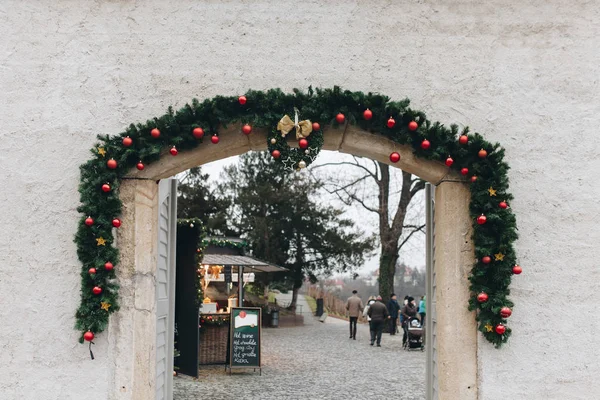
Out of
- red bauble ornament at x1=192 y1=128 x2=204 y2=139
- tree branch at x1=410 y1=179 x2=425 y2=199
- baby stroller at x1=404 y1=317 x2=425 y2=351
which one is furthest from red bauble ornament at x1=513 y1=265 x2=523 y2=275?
tree branch at x1=410 y1=179 x2=425 y2=199

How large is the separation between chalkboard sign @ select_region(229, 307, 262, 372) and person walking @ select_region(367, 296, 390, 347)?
5.07 m

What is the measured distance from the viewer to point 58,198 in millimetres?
4996

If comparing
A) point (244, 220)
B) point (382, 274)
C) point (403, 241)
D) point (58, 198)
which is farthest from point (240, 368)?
point (244, 220)

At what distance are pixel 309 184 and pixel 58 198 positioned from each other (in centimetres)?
2187

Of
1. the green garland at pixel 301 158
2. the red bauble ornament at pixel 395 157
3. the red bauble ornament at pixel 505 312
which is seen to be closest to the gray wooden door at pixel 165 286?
the green garland at pixel 301 158

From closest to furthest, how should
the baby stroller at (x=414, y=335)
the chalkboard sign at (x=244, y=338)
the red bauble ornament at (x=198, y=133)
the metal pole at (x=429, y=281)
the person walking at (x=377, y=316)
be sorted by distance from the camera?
the red bauble ornament at (x=198, y=133), the metal pole at (x=429, y=281), the chalkboard sign at (x=244, y=338), the baby stroller at (x=414, y=335), the person walking at (x=377, y=316)

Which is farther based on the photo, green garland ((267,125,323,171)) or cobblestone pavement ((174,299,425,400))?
cobblestone pavement ((174,299,425,400))

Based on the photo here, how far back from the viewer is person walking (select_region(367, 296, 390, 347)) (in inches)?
593

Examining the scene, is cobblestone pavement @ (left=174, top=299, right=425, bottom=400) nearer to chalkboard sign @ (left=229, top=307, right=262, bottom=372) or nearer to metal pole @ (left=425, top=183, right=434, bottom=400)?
chalkboard sign @ (left=229, top=307, right=262, bottom=372)

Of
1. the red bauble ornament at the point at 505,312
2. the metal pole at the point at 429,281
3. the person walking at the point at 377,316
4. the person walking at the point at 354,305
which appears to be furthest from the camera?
the person walking at the point at 354,305

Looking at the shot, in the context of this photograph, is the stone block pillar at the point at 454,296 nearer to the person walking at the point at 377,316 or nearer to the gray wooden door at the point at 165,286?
the gray wooden door at the point at 165,286

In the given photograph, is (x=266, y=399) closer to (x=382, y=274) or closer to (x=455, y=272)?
(x=455, y=272)

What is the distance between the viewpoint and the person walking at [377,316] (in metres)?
15.1

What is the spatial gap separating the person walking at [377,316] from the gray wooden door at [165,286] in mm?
9579
